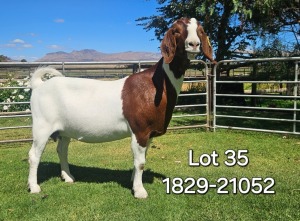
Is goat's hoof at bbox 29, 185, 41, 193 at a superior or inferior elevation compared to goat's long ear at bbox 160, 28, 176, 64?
inferior

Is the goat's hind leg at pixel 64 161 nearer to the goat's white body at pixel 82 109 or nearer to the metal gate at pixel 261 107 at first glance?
the goat's white body at pixel 82 109

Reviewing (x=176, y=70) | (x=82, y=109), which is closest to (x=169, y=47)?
(x=176, y=70)

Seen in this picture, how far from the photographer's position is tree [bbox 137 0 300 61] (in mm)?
10438

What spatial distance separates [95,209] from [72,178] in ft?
3.76

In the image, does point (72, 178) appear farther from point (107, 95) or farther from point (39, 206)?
point (107, 95)

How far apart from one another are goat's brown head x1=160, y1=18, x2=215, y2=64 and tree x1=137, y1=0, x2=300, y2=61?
20.3 feet

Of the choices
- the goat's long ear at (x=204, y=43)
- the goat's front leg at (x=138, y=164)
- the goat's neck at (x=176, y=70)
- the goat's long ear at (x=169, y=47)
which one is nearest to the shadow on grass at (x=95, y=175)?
the goat's front leg at (x=138, y=164)

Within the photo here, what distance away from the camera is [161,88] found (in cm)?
427

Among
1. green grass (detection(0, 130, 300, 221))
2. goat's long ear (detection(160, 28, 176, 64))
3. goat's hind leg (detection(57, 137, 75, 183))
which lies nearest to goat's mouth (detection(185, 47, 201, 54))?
goat's long ear (detection(160, 28, 176, 64))

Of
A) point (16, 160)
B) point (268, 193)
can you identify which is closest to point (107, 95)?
point (268, 193)

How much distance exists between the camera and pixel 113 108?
4344mm

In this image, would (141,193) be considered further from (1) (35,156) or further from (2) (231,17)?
(2) (231,17)

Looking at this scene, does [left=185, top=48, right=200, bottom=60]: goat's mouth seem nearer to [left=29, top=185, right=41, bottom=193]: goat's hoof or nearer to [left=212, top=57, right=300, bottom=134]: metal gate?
[left=29, top=185, right=41, bottom=193]: goat's hoof

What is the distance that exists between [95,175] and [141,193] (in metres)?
1.23
